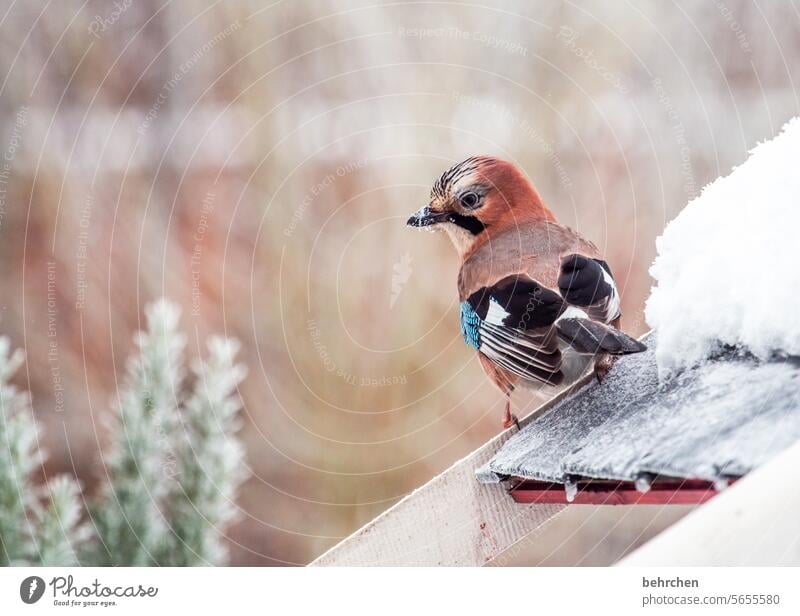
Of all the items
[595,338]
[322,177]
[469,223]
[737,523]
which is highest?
[322,177]

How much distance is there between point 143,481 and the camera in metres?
0.97

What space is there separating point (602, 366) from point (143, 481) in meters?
0.56

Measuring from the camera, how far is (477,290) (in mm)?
728

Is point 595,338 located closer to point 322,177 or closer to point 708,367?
point 708,367

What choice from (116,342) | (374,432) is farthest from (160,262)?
(374,432)

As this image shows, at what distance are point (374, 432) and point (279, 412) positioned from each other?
13cm

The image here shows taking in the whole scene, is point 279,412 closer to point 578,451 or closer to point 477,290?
point 477,290

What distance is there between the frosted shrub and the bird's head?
0.37 metres

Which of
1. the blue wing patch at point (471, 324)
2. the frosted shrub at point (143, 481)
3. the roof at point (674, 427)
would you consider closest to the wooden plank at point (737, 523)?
the roof at point (674, 427)

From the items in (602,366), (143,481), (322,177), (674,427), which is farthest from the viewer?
(322,177)

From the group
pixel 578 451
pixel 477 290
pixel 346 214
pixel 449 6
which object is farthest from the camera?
pixel 346 214

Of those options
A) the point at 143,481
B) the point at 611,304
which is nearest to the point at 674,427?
the point at 611,304

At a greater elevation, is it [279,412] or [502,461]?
[279,412]

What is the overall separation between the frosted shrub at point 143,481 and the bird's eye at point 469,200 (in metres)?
0.39
